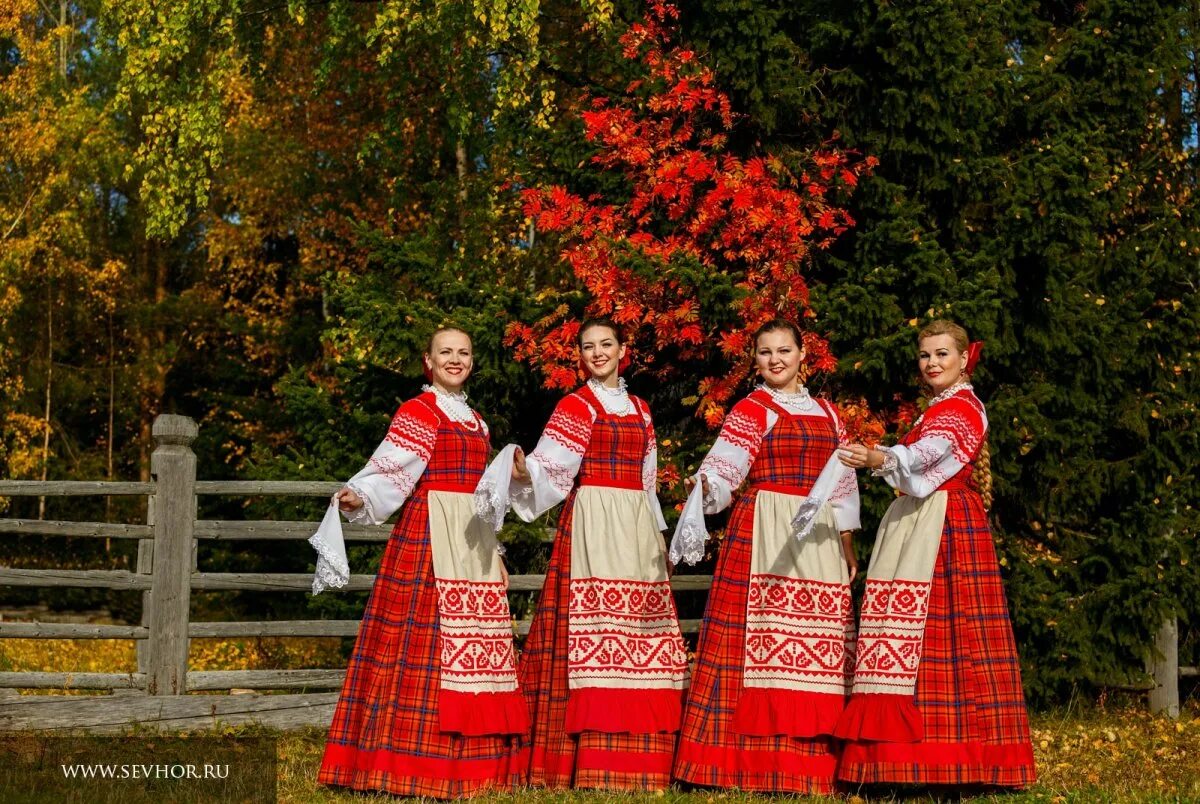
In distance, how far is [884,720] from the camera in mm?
5387

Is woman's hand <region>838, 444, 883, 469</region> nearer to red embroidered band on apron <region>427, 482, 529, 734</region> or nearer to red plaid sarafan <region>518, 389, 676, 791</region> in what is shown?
red plaid sarafan <region>518, 389, 676, 791</region>

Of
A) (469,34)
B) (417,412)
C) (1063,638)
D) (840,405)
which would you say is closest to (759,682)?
(417,412)

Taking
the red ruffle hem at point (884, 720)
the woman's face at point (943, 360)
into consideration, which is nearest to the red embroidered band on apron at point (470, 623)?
the red ruffle hem at point (884, 720)

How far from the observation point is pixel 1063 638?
315 inches

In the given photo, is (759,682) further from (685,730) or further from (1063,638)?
(1063,638)

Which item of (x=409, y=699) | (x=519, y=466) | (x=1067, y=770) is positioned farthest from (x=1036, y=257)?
(x=409, y=699)

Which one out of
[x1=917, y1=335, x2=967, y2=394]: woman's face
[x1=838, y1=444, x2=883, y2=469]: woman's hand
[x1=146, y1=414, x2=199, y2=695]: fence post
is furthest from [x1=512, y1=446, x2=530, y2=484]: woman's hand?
[x1=146, y1=414, x2=199, y2=695]: fence post

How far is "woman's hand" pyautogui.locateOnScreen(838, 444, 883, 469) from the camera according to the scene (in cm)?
525

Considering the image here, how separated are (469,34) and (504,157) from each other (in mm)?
3328

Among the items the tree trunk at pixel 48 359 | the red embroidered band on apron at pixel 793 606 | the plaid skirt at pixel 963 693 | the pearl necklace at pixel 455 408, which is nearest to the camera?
the plaid skirt at pixel 963 693

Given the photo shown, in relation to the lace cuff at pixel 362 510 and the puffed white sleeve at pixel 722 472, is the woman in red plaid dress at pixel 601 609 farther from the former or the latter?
the lace cuff at pixel 362 510

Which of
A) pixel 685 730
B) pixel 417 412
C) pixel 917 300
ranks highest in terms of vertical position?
pixel 917 300

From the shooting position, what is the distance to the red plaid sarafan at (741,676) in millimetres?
5535

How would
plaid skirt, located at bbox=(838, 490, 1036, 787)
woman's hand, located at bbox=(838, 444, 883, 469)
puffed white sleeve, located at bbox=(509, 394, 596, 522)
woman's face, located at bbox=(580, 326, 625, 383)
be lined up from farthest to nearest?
woman's face, located at bbox=(580, 326, 625, 383), puffed white sleeve, located at bbox=(509, 394, 596, 522), plaid skirt, located at bbox=(838, 490, 1036, 787), woman's hand, located at bbox=(838, 444, 883, 469)
